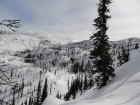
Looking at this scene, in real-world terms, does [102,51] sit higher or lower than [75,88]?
higher

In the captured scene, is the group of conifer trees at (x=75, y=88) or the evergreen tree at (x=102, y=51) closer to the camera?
the evergreen tree at (x=102, y=51)

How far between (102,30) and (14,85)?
19810mm

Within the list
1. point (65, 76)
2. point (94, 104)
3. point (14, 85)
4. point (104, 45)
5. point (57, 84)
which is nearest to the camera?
point (14, 85)

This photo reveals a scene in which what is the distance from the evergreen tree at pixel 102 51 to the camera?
69.9 feet

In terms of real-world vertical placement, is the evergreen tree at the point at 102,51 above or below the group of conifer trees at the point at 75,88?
above

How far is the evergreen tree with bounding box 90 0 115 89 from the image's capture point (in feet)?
69.9

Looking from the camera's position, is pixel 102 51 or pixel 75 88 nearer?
pixel 102 51

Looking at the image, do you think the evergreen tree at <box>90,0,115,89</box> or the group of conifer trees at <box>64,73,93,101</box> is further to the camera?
the group of conifer trees at <box>64,73,93,101</box>

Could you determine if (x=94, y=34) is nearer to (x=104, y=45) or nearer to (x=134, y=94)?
(x=104, y=45)

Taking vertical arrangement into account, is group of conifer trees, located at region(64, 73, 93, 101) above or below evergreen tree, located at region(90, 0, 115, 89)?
below

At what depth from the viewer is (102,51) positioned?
21.7 metres

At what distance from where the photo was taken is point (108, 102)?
7750 mm

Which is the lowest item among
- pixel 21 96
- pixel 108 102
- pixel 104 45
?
pixel 21 96

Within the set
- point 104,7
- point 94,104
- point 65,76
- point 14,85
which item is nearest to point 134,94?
point 94,104
